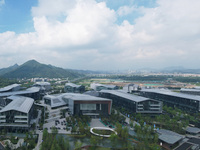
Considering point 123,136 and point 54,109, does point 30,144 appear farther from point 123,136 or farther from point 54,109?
point 54,109

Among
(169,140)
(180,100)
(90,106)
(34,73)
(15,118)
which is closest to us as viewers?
(169,140)

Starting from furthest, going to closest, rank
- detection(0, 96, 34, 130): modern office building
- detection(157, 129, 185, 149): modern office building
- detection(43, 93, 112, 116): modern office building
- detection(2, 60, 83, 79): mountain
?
detection(2, 60, 83, 79): mountain < detection(43, 93, 112, 116): modern office building < detection(0, 96, 34, 130): modern office building < detection(157, 129, 185, 149): modern office building

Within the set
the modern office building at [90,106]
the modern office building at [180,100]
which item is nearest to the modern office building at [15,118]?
the modern office building at [90,106]

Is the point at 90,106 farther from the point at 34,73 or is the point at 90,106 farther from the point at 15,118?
the point at 34,73

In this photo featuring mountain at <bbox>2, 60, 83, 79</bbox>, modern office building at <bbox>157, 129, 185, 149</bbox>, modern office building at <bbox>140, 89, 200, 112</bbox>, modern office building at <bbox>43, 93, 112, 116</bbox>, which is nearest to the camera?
modern office building at <bbox>157, 129, 185, 149</bbox>

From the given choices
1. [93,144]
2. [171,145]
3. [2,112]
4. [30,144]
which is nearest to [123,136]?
[93,144]

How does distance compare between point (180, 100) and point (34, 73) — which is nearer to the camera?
point (180, 100)

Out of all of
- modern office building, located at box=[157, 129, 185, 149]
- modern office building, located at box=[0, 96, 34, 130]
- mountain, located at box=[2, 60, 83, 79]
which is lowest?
modern office building, located at box=[157, 129, 185, 149]

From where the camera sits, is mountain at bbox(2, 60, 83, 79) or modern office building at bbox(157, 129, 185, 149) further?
mountain at bbox(2, 60, 83, 79)

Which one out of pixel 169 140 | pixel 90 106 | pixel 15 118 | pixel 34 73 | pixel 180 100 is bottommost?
pixel 169 140

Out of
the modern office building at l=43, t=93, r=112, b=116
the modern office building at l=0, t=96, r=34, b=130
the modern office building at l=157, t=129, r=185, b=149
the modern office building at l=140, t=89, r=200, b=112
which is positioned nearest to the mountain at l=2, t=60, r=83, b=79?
the modern office building at l=140, t=89, r=200, b=112

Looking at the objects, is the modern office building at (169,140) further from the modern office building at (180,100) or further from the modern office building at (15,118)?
the modern office building at (15,118)

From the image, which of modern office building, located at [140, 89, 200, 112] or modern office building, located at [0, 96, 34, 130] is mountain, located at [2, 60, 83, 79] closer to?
modern office building, located at [140, 89, 200, 112]

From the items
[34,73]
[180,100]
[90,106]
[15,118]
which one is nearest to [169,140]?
[90,106]
